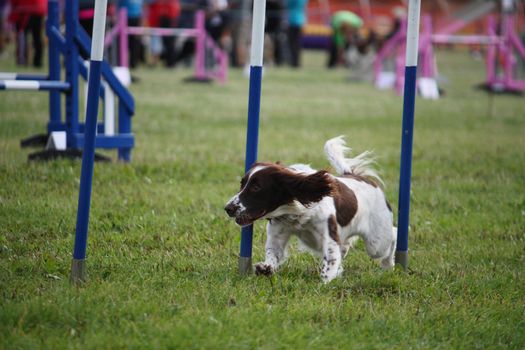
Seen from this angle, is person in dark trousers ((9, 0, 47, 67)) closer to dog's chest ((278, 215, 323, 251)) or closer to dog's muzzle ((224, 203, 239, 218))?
dog's chest ((278, 215, 323, 251))

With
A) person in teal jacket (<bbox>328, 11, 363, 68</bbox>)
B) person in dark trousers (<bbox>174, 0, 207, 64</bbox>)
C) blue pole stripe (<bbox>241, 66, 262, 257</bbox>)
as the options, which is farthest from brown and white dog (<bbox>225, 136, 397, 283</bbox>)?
person in teal jacket (<bbox>328, 11, 363, 68</bbox>)

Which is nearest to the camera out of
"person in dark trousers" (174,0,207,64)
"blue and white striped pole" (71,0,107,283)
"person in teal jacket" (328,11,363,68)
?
"blue and white striped pole" (71,0,107,283)

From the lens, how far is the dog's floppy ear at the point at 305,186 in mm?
4570

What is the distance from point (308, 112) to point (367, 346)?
11.3 m

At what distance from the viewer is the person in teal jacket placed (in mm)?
31484

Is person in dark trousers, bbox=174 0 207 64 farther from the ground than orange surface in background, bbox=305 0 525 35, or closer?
closer

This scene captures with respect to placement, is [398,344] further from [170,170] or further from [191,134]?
[191,134]

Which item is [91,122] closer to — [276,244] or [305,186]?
[305,186]

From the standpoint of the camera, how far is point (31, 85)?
7.38 m

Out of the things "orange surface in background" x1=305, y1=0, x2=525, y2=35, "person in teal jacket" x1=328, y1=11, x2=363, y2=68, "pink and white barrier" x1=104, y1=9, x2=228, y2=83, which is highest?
"orange surface in background" x1=305, y1=0, x2=525, y2=35

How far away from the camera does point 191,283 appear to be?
440cm

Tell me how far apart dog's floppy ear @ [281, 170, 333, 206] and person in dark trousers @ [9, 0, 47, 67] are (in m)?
17.7

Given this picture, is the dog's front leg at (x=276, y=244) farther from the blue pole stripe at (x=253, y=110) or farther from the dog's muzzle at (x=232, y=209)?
the dog's muzzle at (x=232, y=209)

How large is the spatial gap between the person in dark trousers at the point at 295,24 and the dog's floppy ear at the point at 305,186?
2301 centimetres
